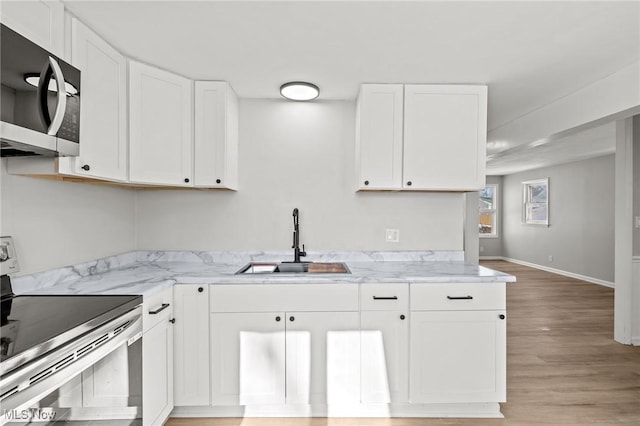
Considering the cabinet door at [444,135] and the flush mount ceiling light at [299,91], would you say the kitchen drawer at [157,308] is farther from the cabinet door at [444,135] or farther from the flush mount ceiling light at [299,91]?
the cabinet door at [444,135]

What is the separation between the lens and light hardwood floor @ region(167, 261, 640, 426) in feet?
6.77

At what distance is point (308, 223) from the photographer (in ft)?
9.00

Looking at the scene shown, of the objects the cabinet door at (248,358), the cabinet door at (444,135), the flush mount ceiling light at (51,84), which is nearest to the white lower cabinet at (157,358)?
the cabinet door at (248,358)

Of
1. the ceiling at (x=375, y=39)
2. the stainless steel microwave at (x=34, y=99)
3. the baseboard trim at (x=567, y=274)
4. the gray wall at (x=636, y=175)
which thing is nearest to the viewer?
the stainless steel microwave at (x=34, y=99)

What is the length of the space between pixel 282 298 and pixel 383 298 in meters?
0.62

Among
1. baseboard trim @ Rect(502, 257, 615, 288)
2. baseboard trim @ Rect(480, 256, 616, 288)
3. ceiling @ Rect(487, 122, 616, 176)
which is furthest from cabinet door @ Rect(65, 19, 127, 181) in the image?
baseboard trim @ Rect(502, 257, 615, 288)

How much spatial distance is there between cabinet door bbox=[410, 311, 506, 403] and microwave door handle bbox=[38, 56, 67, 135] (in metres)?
2.05

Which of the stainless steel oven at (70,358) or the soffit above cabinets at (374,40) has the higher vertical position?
the soffit above cabinets at (374,40)

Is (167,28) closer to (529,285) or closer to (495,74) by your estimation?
(495,74)

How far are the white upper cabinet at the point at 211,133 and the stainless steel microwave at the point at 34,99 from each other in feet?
3.02

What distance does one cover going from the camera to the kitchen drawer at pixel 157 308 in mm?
1684

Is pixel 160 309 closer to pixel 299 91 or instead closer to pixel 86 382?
pixel 86 382

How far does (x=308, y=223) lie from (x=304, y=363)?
43.1 inches

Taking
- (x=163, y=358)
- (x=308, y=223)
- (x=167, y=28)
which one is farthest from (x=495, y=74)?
(x=163, y=358)
